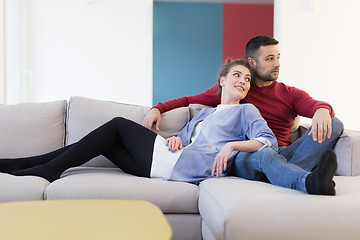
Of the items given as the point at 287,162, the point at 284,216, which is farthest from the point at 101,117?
the point at 284,216

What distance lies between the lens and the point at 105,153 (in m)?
2.20

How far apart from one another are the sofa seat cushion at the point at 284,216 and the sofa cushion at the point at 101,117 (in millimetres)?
1038

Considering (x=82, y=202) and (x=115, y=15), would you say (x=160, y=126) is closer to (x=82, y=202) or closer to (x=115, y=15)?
(x=82, y=202)

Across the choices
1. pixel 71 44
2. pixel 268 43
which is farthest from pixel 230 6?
pixel 268 43

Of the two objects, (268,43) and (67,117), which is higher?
(268,43)

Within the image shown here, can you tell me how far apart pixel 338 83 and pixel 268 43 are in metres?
2.85

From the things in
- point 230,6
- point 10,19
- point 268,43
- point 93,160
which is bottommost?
point 93,160

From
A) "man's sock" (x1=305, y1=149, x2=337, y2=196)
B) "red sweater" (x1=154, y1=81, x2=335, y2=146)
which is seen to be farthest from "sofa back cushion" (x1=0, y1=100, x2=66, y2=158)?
A: "man's sock" (x1=305, y1=149, x2=337, y2=196)

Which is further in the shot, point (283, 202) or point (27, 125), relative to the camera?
point (27, 125)

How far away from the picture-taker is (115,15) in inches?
203

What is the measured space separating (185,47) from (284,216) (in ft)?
18.8

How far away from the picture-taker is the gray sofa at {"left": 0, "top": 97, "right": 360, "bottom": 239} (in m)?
1.33

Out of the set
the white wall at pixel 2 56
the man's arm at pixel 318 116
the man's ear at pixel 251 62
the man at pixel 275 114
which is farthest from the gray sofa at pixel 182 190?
the white wall at pixel 2 56

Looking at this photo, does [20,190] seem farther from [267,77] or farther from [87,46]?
[87,46]
